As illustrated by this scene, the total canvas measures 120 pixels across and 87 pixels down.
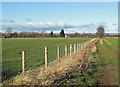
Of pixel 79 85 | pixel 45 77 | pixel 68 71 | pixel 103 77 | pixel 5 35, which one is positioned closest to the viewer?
pixel 79 85

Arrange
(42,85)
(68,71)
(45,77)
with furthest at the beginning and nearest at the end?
1. (68,71)
2. (45,77)
3. (42,85)

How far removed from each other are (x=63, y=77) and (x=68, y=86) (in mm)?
1217

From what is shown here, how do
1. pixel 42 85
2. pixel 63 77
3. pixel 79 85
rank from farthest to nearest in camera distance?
pixel 63 77 < pixel 79 85 < pixel 42 85

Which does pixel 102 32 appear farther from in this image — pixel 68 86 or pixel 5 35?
pixel 68 86

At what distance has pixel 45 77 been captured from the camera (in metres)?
7.34

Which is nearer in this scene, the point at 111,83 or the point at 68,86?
the point at 68,86

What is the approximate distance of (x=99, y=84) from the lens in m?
7.19

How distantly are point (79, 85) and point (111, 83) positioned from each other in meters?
1.49

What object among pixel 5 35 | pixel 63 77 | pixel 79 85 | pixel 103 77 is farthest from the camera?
pixel 5 35

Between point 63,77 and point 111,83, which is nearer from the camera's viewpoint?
point 111,83

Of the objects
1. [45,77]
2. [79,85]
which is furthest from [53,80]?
[79,85]

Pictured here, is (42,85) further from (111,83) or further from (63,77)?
(111,83)

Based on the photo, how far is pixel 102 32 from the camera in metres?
143

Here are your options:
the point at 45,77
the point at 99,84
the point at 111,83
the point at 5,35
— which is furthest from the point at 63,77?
the point at 5,35
